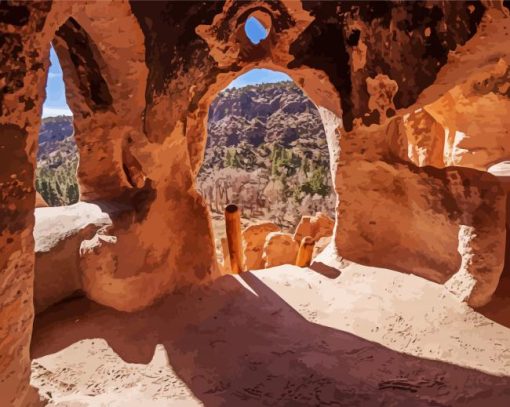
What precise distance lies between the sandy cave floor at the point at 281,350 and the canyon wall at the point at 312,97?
0.34 m

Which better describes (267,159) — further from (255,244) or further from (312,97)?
(312,97)

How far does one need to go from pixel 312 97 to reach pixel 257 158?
23.4 m

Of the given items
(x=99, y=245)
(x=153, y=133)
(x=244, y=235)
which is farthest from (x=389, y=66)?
(x=244, y=235)

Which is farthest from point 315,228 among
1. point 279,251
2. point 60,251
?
point 60,251

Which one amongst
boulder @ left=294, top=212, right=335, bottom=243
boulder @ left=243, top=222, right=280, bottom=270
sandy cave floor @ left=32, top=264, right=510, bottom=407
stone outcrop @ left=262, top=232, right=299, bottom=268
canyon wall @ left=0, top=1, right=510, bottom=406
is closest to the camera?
sandy cave floor @ left=32, top=264, right=510, bottom=407

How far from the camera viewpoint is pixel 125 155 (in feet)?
16.5

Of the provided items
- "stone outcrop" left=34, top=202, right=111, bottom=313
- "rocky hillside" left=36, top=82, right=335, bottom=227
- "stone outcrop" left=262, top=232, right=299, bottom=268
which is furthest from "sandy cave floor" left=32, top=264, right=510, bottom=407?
"rocky hillside" left=36, top=82, right=335, bottom=227

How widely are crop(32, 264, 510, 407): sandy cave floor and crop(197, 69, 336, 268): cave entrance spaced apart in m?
4.29

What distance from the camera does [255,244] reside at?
10.3m

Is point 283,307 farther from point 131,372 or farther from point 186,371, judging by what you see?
point 131,372

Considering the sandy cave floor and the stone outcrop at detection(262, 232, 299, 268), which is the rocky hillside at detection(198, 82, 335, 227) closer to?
the stone outcrop at detection(262, 232, 299, 268)

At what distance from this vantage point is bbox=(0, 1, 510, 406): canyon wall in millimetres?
4219

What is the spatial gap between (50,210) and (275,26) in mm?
3424

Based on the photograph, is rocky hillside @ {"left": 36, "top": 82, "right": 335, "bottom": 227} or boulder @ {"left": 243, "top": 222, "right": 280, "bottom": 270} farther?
rocky hillside @ {"left": 36, "top": 82, "right": 335, "bottom": 227}
